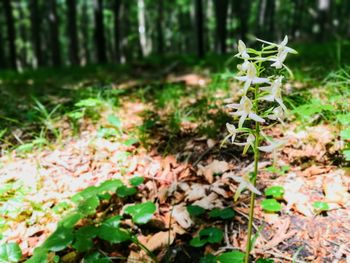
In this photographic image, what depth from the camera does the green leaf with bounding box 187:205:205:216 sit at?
2170 millimetres

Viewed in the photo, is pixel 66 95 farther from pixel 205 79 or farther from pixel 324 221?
pixel 324 221

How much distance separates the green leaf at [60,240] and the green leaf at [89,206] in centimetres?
14

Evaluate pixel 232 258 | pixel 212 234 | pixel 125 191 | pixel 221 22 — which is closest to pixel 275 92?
pixel 232 258

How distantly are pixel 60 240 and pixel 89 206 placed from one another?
0.89 feet

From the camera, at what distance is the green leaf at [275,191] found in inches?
89.0

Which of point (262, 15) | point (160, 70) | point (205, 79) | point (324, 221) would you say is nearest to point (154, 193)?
point (324, 221)

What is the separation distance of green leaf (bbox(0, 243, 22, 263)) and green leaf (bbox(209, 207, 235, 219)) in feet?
3.79

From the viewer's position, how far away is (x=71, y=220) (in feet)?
7.00

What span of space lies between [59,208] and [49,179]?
424mm

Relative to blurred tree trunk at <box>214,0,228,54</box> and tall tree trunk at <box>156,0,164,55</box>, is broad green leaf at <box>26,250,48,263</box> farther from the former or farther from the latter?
tall tree trunk at <box>156,0,164,55</box>

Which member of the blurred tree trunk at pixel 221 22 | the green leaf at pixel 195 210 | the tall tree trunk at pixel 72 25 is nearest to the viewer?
the green leaf at pixel 195 210

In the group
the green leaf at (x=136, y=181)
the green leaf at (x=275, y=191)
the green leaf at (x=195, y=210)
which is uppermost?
the green leaf at (x=136, y=181)

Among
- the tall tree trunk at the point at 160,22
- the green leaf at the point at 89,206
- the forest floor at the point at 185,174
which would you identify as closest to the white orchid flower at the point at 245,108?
the forest floor at the point at 185,174

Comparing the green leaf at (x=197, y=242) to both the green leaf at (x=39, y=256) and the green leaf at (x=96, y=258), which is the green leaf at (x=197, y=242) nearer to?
the green leaf at (x=96, y=258)
